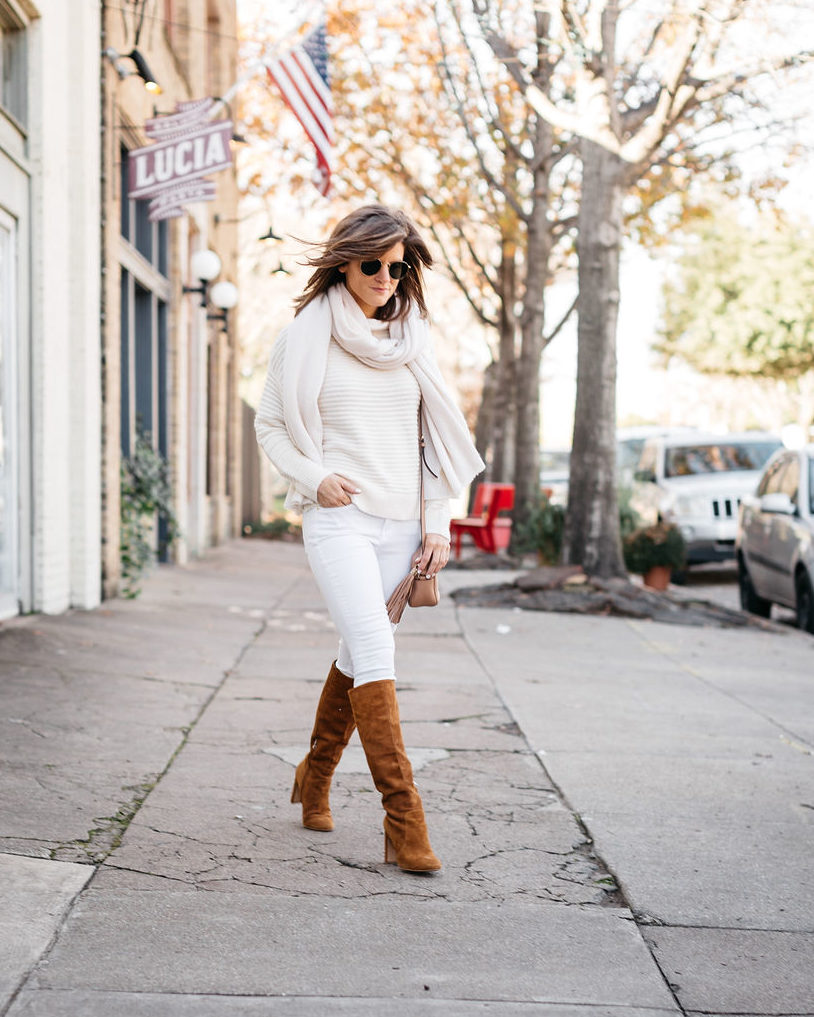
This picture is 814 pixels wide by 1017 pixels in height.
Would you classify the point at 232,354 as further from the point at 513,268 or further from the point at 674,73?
the point at 674,73

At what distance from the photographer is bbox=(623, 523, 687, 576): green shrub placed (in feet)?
46.5

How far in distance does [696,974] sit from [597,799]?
5.35ft

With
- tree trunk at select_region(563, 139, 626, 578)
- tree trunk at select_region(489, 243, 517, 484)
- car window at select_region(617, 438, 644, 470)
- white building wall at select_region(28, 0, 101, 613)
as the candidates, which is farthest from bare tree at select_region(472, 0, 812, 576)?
tree trunk at select_region(489, 243, 517, 484)

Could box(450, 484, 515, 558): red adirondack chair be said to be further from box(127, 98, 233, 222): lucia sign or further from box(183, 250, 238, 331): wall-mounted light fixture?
box(127, 98, 233, 222): lucia sign

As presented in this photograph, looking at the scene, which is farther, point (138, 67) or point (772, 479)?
point (772, 479)

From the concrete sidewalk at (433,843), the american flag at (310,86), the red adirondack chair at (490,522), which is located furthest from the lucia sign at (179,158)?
the red adirondack chair at (490,522)

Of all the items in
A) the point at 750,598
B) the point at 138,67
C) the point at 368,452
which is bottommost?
the point at 750,598

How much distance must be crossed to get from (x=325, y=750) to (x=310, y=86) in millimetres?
10928

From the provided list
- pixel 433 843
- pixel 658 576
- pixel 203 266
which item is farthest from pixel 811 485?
pixel 433 843

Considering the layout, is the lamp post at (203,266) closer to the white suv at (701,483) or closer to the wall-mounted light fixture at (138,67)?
the wall-mounted light fixture at (138,67)

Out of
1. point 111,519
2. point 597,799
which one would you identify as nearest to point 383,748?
point 597,799

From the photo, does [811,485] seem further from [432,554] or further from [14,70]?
[432,554]

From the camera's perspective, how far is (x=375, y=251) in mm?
3777

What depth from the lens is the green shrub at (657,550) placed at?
1416cm
